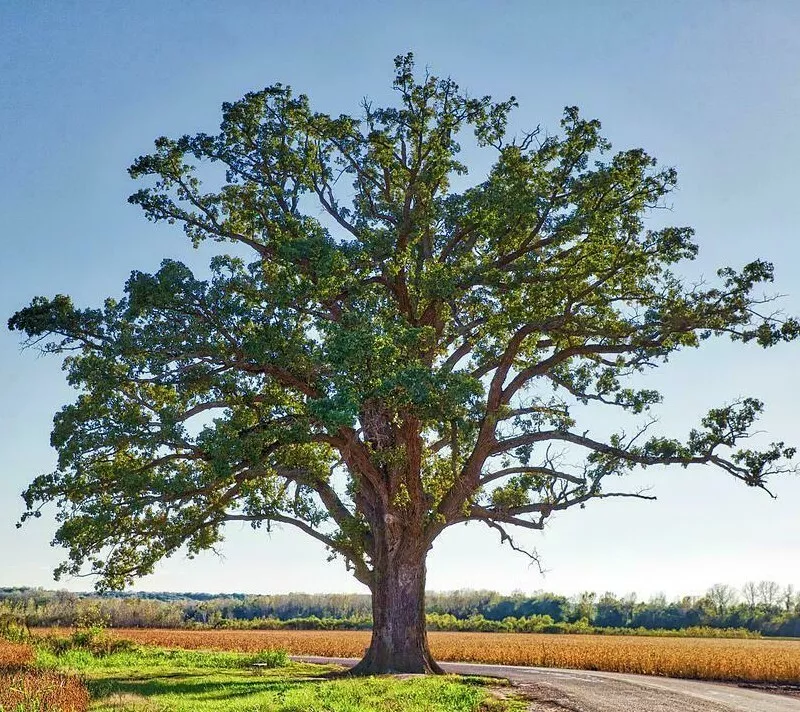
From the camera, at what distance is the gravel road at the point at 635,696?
17969 millimetres

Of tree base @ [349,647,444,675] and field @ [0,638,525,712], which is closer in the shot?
field @ [0,638,525,712]

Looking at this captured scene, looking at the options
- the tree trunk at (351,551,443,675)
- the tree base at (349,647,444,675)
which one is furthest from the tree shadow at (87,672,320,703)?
the tree trunk at (351,551,443,675)

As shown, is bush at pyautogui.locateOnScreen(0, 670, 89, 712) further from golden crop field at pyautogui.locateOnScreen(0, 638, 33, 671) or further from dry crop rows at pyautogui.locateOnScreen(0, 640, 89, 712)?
golden crop field at pyautogui.locateOnScreen(0, 638, 33, 671)

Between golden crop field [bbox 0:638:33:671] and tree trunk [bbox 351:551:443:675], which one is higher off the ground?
tree trunk [bbox 351:551:443:675]

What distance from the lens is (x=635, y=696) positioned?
66.6 feet

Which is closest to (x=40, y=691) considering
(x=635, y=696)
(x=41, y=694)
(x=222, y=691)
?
(x=41, y=694)

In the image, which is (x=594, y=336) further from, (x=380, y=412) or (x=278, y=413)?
(x=278, y=413)

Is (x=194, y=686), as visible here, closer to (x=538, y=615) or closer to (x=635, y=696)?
(x=635, y=696)

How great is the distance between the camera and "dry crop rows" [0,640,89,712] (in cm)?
1433

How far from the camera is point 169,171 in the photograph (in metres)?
25.1

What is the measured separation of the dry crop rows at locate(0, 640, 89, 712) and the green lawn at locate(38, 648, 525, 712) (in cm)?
43

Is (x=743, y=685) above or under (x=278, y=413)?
under

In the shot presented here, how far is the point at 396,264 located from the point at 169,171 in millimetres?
7801

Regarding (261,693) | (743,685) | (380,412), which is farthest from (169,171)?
(743,685)
